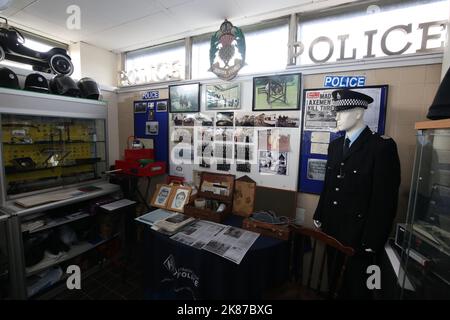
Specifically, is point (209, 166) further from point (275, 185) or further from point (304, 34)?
point (304, 34)

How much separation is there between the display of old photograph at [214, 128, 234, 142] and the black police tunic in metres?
0.95

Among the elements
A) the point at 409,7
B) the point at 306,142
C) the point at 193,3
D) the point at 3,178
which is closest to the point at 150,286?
the point at 3,178

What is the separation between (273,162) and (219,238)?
851 millimetres

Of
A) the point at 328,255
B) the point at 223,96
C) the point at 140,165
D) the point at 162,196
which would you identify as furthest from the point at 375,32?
the point at 140,165

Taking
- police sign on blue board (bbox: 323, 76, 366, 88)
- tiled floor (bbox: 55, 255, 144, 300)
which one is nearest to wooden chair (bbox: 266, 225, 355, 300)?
police sign on blue board (bbox: 323, 76, 366, 88)

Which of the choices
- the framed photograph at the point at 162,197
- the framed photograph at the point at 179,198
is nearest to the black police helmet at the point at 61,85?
the framed photograph at the point at 162,197

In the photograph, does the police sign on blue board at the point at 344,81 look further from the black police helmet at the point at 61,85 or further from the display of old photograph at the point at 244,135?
the black police helmet at the point at 61,85

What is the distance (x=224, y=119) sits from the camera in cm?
216

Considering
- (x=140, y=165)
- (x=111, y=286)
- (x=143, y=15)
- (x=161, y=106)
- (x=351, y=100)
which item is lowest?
(x=111, y=286)

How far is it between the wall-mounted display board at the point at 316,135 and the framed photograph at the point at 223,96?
62cm

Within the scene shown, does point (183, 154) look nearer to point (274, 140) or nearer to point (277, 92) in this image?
point (274, 140)

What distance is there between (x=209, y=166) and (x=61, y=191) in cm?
155

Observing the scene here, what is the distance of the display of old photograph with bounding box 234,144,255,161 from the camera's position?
2061 mm

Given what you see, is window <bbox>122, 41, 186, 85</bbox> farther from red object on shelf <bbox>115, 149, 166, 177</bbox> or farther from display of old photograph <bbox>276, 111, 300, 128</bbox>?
display of old photograph <bbox>276, 111, 300, 128</bbox>
